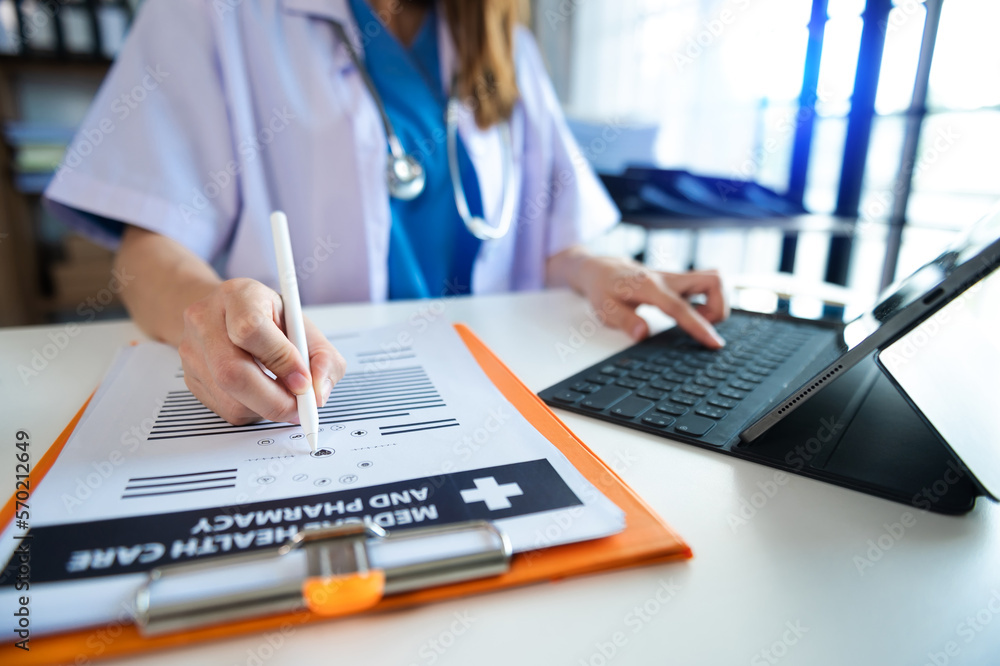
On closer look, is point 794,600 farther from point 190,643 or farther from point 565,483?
point 190,643

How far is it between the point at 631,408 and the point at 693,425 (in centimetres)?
5

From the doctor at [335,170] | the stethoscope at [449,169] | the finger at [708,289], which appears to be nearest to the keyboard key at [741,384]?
the doctor at [335,170]

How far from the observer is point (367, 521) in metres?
0.26

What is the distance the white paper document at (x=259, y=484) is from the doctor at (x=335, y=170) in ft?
0.13

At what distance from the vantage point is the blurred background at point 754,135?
170 centimetres

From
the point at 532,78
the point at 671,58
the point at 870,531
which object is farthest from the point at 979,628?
Result: the point at 671,58

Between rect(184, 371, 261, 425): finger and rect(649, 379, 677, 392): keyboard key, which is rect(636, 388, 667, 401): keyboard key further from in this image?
rect(184, 371, 261, 425): finger

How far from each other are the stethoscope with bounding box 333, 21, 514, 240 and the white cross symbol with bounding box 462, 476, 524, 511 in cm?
59

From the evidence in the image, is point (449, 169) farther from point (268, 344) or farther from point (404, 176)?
point (268, 344)

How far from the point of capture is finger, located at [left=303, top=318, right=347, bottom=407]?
375 millimetres

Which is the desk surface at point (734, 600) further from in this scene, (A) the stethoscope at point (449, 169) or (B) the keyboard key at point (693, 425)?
(A) the stethoscope at point (449, 169)

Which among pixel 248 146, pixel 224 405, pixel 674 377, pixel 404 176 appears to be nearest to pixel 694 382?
pixel 674 377

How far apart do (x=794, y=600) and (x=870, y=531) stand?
0.25ft

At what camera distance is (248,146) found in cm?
75
